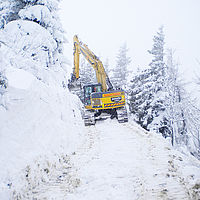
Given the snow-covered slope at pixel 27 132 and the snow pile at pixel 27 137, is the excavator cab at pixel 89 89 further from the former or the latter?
the snow-covered slope at pixel 27 132

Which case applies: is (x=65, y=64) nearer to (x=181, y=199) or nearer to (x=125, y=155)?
(x=125, y=155)

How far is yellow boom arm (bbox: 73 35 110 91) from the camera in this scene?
49.1ft

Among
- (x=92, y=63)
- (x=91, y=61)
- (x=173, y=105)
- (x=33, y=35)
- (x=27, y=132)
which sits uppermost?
(x=33, y=35)

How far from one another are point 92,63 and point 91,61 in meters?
→ 0.22

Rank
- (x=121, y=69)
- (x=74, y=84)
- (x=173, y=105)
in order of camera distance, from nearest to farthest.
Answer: (x=173, y=105) → (x=74, y=84) → (x=121, y=69)

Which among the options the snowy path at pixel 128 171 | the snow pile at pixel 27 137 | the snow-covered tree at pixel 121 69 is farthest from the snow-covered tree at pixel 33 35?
the snow-covered tree at pixel 121 69

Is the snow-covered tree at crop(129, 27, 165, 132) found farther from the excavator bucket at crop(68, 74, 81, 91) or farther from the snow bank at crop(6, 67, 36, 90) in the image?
the snow bank at crop(6, 67, 36, 90)

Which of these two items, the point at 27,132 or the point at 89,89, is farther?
the point at 89,89

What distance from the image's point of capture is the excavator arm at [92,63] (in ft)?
49.1

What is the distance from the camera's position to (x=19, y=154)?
4.20 m

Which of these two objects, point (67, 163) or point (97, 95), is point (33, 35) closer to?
point (97, 95)

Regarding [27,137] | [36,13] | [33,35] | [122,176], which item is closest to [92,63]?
[36,13]

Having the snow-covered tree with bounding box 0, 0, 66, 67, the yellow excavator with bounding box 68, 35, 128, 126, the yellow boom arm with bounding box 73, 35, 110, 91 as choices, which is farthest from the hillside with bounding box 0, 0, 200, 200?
the yellow boom arm with bounding box 73, 35, 110, 91

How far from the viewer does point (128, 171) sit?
464 cm
